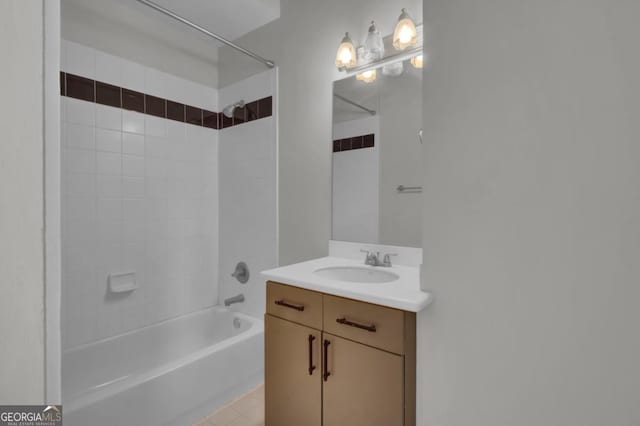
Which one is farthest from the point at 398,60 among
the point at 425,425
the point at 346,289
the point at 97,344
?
the point at 97,344

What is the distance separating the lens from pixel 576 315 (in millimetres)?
745

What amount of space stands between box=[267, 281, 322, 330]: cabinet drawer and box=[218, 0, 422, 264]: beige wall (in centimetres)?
55

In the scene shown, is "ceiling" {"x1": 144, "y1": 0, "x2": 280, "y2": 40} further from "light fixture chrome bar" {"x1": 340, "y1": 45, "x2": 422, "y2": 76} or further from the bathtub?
the bathtub

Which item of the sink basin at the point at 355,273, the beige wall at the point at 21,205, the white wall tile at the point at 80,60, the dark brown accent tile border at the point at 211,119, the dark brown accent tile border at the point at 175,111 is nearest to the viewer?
the beige wall at the point at 21,205

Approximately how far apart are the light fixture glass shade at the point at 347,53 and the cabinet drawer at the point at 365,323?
1.27m

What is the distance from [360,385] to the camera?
1.05 meters

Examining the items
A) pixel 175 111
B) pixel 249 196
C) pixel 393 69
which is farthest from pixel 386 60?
pixel 175 111

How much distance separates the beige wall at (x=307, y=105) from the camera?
1760 mm

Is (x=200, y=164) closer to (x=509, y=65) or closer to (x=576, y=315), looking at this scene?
(x=509, y=65)

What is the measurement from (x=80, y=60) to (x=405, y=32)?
190 cm

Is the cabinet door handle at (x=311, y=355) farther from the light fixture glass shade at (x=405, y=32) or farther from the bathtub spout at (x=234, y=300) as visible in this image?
the light fixture glass shade at (x=405, y=32)

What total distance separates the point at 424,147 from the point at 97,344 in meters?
2.21

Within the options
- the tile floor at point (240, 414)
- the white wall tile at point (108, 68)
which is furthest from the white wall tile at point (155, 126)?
the tile floor at point (240, 414)

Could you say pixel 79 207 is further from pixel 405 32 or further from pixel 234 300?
pixel 405 32
